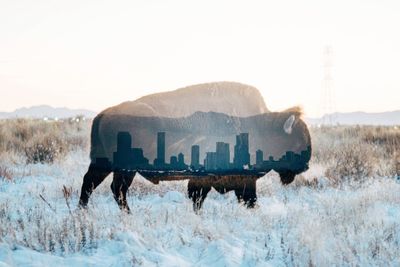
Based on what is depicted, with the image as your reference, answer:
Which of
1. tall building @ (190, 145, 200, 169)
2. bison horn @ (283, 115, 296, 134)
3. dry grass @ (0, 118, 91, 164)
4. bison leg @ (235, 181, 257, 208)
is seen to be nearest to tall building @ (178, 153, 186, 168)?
tall building @ (190, 145, 200, 169)

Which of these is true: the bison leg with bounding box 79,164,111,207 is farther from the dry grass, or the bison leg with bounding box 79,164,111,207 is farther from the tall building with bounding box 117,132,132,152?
the dry grass

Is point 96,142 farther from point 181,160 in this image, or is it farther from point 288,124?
point 288,124

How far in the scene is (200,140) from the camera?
22.1 feet

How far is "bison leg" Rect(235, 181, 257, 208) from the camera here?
22.2ft

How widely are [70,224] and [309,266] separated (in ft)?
7.13

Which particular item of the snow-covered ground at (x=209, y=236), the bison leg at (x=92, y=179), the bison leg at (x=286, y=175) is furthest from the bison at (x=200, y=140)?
the snow-covered ground at (x=209, y=236)

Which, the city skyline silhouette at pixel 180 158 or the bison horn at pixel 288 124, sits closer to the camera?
the city skyline silhouette at pixel 180 158

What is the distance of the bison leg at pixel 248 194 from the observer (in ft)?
22.2

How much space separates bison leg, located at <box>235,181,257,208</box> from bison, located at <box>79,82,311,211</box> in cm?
1

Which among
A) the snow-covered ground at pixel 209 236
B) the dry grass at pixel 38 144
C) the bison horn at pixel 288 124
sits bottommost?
the dry grass at pixel 38 144

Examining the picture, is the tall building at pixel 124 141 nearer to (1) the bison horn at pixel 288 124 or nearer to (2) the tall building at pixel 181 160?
(2) the tall building at pixel 181 160

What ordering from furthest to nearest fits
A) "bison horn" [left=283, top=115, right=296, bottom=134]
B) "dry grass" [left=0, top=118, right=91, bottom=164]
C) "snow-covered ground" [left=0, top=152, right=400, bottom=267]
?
"dry grass" [left=0, top=118, right=91, bottom=164]
"bison horn" [left=283, top=115, right=296, bottom=134]
"snow-covered ground" [left=0, top=152, right=400, bottom=267]

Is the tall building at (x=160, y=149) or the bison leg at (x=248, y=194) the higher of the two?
the tall building at (x=160, y=149)

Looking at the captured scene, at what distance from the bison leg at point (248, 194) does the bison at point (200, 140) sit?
13 mm
